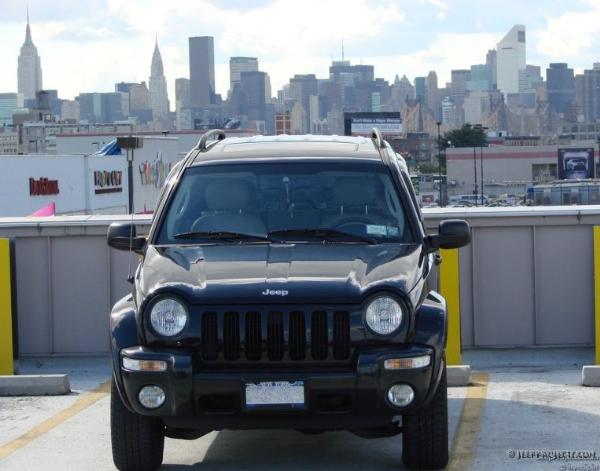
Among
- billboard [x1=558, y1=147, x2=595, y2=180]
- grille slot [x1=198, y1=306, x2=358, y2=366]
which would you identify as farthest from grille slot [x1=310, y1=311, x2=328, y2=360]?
billboard [x1=558, y1=147, x2=595, y2=180]

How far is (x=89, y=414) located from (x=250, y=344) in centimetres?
297

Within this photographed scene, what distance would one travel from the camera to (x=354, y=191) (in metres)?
8.13

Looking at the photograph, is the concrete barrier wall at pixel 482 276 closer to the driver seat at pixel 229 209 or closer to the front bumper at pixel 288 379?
the driver seat at pixel 229 209

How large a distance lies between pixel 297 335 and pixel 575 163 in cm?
11802

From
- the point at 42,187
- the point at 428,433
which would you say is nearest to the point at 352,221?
the point at 428,433

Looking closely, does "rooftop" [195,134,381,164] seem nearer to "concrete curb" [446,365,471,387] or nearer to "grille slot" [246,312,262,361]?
"grille slot" [246,312,262,361]

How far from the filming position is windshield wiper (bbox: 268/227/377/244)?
25.5ft

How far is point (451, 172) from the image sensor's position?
138375 millimetres

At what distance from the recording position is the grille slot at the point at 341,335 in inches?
271

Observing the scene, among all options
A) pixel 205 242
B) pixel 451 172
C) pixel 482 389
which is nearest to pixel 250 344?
pixel 205 242

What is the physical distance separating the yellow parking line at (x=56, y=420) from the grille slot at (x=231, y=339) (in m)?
1.97


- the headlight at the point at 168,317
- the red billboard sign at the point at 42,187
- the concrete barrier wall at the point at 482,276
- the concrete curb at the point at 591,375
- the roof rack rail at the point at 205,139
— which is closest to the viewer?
the headlight at the point at 168,317

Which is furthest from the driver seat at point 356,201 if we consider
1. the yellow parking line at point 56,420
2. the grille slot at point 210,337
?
the yellow parking line at point 56,420

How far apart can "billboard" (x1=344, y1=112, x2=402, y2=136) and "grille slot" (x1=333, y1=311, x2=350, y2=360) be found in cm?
13298
